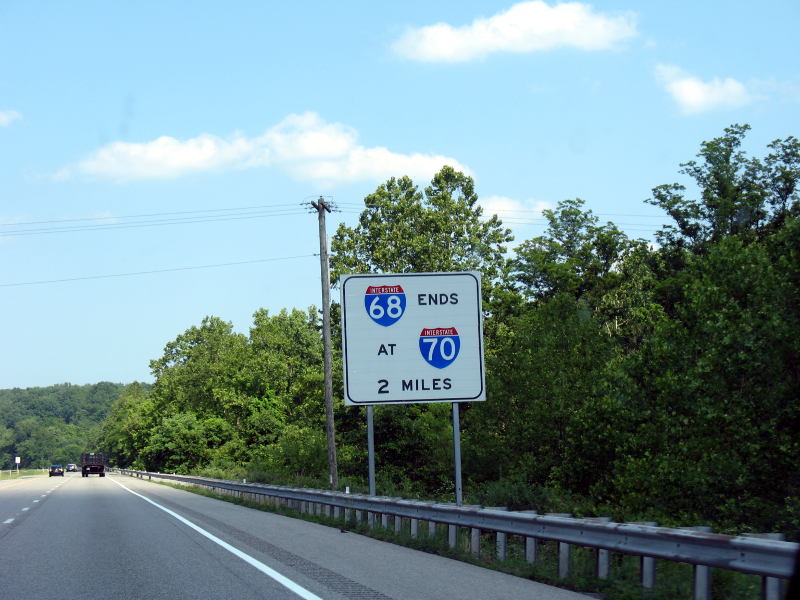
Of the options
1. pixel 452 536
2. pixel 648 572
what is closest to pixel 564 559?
pixel 648 572

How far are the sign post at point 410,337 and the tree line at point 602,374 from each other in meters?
3.28

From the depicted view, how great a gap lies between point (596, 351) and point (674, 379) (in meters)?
8.08

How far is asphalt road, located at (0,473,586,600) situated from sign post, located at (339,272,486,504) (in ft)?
11.0

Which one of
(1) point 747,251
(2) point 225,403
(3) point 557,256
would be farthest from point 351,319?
(2) point 225,403

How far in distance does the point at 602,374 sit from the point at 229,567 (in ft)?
90.6

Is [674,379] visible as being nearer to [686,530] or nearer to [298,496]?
[298,496]

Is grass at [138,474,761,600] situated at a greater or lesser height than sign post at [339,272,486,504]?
lesser

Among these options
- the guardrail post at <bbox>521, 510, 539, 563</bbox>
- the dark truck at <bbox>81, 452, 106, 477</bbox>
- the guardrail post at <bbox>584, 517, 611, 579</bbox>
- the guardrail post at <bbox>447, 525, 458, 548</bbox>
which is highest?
the guardrail post at <bbox>584, 517, 611, 579</bbox>

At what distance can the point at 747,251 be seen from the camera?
32375 mm

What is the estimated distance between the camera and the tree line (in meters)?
27.9

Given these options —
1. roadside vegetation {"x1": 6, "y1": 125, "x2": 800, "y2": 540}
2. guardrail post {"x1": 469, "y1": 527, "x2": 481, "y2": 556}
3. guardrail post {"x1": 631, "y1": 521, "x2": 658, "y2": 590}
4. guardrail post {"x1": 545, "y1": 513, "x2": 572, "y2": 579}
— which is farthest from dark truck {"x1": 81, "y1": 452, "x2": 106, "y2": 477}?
guardrail post {"x1": 631, "y1": 521, "x2": 658, "y2": 590}

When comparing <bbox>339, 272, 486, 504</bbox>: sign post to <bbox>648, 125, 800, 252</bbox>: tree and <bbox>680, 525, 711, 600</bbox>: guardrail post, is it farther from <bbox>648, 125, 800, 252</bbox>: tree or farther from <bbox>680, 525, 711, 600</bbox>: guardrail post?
<bbox>648, 125, 800, 252</bbox>: tree

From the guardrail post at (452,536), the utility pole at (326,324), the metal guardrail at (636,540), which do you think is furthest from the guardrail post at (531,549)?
the utility pole at (326,324)

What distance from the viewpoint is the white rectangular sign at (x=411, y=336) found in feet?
65.3
